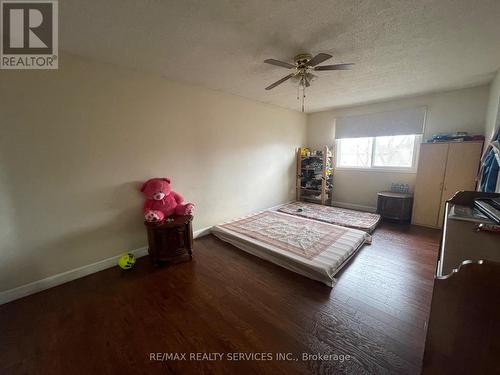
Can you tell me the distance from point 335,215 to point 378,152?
1.75 metres

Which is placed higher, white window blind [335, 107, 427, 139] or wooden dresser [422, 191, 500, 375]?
white window blind [335, 107, 427, 139]

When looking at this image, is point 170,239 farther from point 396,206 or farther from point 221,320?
point 396,206

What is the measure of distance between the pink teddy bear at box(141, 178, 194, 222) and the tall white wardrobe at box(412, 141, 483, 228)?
13.0 feet

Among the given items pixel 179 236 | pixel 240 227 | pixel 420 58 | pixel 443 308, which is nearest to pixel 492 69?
pixel 420 58

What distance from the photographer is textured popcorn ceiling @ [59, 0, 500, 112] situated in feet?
4.53

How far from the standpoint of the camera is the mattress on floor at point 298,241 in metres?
2.18

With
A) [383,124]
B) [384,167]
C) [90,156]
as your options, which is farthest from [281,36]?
[384,167]

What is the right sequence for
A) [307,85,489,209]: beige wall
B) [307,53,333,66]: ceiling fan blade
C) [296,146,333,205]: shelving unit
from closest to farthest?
[307,53,333,66]: ceiling fan blade, [307,85,489,209]: beige wall, [296,146,333,205]: shelving unit

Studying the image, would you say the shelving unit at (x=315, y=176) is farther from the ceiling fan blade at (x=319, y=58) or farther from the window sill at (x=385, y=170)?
the ceiling fan blade at (x=319, y=58)

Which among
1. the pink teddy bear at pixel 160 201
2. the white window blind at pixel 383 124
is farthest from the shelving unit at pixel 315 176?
the pink teddy bear at pixel 160 201

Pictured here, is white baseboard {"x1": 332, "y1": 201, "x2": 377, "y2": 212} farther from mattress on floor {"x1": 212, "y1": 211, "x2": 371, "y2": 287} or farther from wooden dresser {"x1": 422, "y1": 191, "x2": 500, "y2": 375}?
wooden dresser {"x1": 422, "y1": 191, "x2": 500, "y2": 375}

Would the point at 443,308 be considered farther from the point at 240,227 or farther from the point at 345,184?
the point at 345,184

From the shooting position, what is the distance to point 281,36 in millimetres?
1722

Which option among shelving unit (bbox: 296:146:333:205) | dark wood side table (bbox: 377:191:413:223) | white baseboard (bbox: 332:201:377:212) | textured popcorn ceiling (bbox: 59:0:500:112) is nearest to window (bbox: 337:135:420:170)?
shelving unit (bbox: 296:146:333:205)
